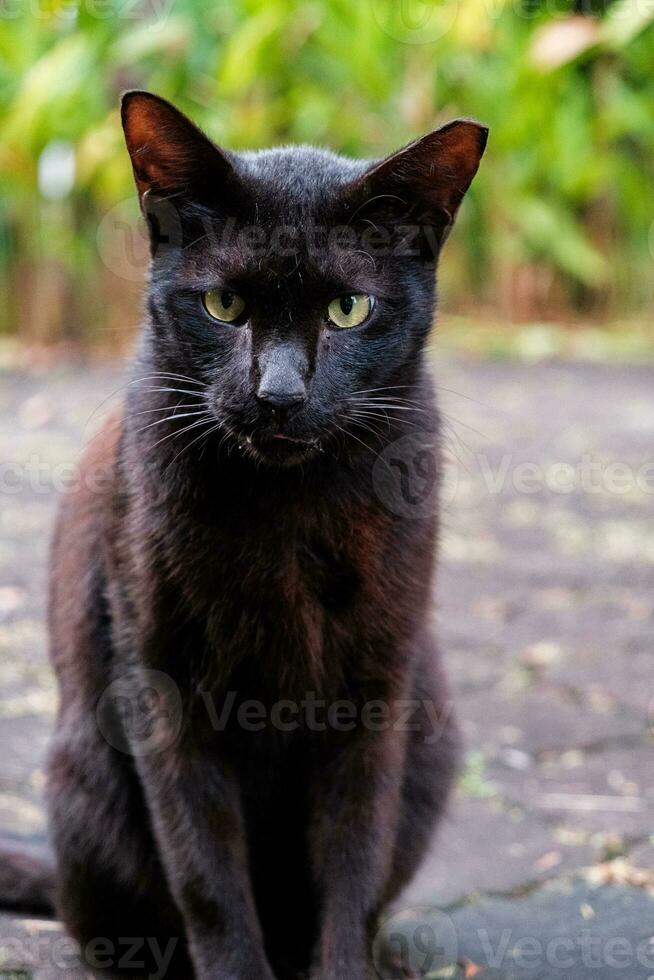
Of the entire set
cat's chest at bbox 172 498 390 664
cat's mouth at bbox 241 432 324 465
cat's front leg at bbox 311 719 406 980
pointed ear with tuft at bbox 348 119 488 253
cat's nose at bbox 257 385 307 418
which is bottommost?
cat's front leg at bbox 311 719 406 980

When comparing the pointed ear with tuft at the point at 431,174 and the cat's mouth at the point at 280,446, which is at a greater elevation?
the pointed ear with tuft at the point at 431,174

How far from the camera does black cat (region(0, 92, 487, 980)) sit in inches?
70.2

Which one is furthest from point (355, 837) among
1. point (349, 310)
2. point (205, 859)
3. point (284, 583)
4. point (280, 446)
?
point (349, 310)

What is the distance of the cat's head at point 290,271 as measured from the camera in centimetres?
174

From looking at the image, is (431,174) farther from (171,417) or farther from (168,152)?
(171,417)

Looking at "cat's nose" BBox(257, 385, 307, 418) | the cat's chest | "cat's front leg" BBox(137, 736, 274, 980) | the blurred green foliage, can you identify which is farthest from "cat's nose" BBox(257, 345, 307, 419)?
the blurred green foliage

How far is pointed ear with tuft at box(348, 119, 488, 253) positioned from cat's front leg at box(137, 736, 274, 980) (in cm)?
84

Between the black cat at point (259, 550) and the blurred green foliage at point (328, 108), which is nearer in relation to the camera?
the black cat at point (259, 550)

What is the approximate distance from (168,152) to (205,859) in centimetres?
101

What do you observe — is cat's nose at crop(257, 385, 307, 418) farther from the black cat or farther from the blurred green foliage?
the blurred green foliage

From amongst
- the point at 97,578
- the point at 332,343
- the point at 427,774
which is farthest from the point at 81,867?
the point at 332,343

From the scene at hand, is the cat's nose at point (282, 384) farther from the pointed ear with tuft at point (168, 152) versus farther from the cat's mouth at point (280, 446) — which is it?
the pointed ear with tuft at point (168, 152)

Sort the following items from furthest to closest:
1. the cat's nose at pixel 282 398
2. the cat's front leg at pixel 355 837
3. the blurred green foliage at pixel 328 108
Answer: the blurred green foliage at pixel 328 108 < the cat's front leg at pixel 355 837 < the cat's nose at pixel 282 398

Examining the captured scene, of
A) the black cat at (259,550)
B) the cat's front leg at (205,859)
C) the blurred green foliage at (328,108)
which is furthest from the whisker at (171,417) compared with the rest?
the blurred green foliage at (328,108)
